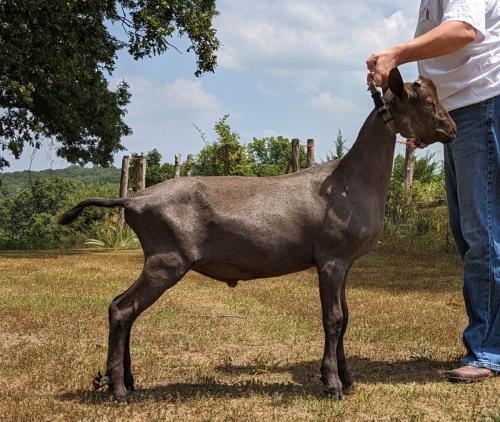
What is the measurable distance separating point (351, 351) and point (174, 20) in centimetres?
1452

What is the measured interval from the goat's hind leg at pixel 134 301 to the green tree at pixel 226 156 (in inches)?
722

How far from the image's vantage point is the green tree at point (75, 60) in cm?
1634

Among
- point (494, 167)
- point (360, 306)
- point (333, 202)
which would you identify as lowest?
point (360, 306)

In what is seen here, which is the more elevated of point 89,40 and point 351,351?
point 89,40

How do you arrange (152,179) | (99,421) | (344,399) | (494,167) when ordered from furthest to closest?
1. (152,179)
2. (494,167)
3. (344,399)
4. (99,421)

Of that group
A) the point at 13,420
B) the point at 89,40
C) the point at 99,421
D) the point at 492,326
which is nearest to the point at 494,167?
the point at 492,326

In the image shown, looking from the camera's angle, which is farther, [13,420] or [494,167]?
[494,167]

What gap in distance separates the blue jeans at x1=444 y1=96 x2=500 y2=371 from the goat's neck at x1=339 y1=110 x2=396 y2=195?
682 mm

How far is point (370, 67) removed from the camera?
4320mm

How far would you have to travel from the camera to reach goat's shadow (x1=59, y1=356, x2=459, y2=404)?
4.38 meters

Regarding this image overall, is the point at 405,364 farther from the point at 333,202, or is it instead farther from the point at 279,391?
the point at 333,202

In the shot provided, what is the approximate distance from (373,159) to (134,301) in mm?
1811

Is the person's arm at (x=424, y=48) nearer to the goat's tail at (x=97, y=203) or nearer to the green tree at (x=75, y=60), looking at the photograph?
the goat's tail at (x=97, y=203)

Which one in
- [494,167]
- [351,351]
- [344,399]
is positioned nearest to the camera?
[344,399]
